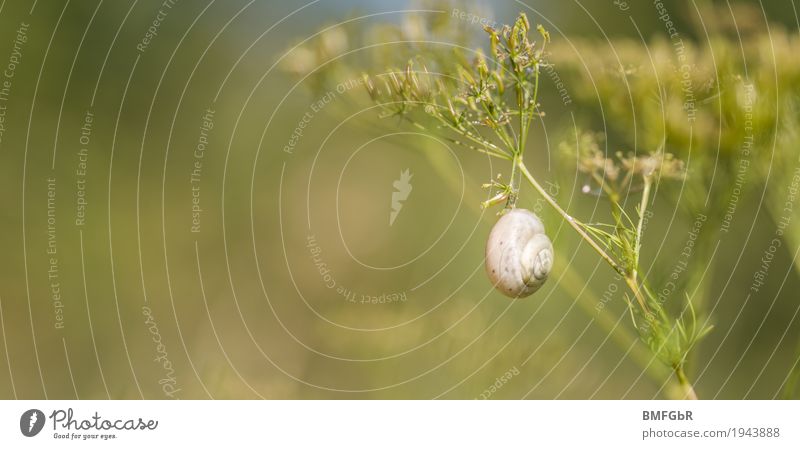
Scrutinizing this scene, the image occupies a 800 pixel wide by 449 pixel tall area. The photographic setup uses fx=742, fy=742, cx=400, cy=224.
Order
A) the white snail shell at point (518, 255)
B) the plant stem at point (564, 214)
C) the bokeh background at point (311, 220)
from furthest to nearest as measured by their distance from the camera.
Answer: the bokeh background at point (311, 220)
the white snail shell at point (518, 255)
the plant stem at point (564, 214)

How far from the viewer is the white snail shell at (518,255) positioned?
5.87 ft

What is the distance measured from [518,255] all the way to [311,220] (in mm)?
3498

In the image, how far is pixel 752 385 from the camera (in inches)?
165

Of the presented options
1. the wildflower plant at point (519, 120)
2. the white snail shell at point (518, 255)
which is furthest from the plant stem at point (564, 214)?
the white snail shell at point (518, 255)

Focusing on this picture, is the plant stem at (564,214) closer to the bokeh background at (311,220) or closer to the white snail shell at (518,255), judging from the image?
the white snail shell at (518,255)

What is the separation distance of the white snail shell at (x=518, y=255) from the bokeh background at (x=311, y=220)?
68 centimetres

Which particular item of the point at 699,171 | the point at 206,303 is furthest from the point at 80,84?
the point at 699,171

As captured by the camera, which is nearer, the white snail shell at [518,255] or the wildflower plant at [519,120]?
the wildflower plant at [519,120]

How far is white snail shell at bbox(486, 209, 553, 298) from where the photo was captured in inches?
70.5

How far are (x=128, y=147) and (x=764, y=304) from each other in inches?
190

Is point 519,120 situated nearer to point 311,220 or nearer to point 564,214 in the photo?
point 564,214

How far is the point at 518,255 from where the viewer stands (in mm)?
1790
